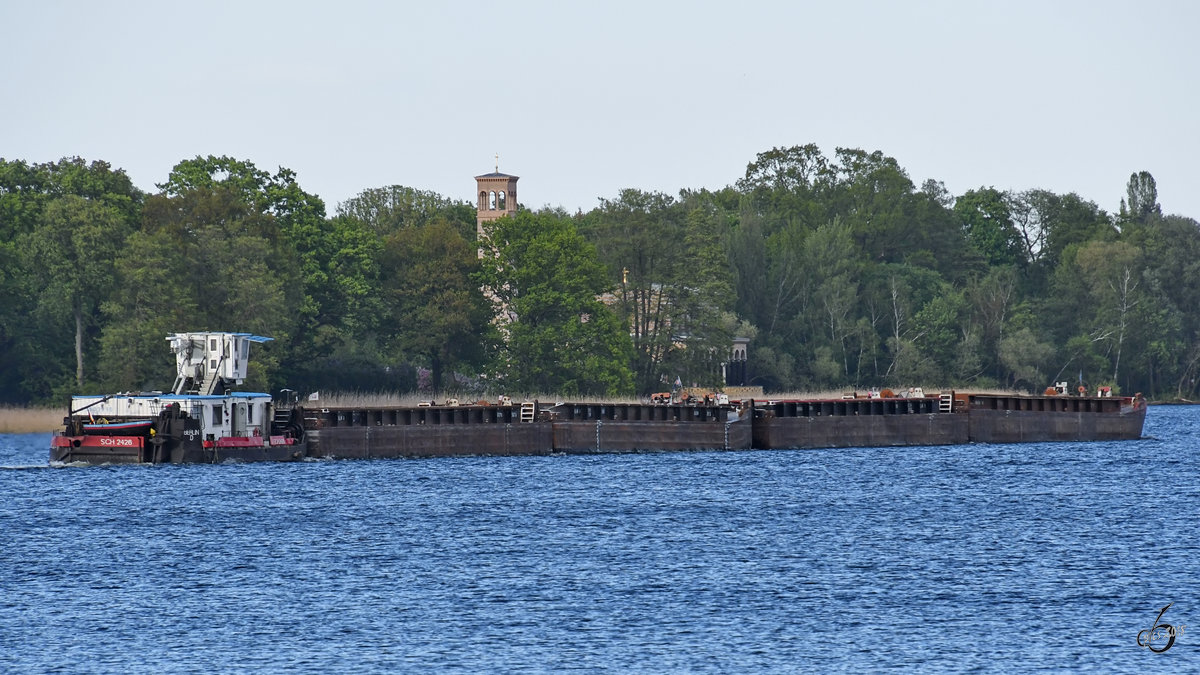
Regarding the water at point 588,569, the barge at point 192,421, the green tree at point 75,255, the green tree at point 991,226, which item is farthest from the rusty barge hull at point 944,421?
the green tree at point 991,226

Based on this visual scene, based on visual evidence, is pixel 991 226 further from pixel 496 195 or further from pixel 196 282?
pixel 196 282

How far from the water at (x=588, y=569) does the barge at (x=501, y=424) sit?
187 cm

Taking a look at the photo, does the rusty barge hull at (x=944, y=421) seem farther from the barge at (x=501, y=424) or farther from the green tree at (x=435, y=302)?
the green tree at (x=435, y=302)

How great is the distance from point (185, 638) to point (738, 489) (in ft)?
114

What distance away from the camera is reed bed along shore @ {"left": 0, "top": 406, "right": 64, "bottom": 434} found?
10125 centimetres

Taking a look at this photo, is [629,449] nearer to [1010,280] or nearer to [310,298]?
[310,298]

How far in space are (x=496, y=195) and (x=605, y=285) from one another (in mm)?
15172

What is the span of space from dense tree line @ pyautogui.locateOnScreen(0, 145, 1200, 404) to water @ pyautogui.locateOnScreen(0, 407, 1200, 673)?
40.8 m

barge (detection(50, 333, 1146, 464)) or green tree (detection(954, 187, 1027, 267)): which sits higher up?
green tree (detection(954, 187, 1027, 267))

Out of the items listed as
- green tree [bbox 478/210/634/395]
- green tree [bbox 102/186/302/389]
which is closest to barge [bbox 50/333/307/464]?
green tree [bbox 102/186/302/389]

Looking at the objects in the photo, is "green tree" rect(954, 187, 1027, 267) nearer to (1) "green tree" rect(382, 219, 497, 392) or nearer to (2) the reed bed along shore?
(1) "green tree" rect(382, 219, 497, 392)

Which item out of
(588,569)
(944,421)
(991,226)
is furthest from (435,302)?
(588,569)

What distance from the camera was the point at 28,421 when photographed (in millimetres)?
102812

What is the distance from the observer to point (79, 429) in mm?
71938
